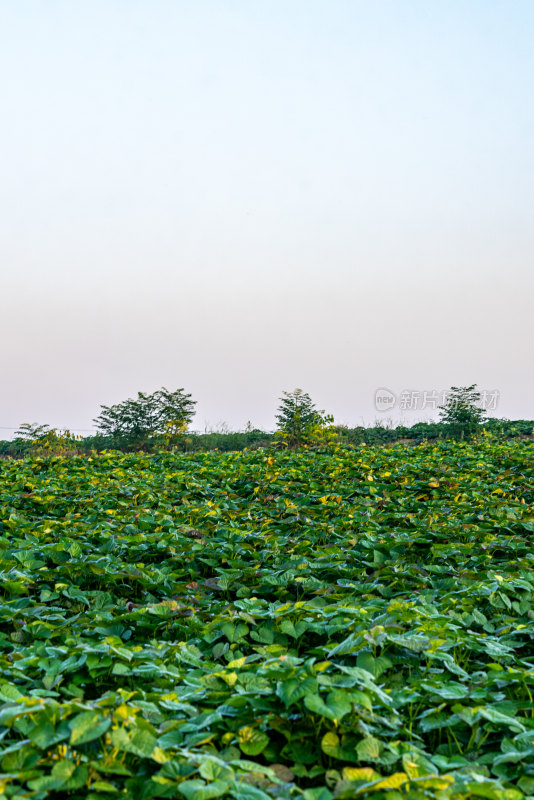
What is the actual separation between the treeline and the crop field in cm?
716

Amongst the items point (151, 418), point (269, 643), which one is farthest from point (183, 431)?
point (269, 643)

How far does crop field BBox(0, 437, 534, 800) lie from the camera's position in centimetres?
204

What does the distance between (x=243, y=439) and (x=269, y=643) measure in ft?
40.9

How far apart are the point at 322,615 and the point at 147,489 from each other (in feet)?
14.7

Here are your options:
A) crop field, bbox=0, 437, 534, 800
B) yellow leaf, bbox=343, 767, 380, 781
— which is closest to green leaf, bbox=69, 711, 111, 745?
crop field, bbox=0, 437, 534, 800

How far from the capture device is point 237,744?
228cm

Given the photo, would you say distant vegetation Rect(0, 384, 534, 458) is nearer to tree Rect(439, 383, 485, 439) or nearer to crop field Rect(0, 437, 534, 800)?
tree Rect(439, 383, 485, 439)

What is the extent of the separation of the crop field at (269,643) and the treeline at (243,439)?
23.5 ft

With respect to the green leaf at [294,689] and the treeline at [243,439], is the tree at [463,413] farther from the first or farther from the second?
the green leaf at [294,689]

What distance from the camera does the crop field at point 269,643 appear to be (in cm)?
204

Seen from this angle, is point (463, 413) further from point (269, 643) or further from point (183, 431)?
point (269, 643)

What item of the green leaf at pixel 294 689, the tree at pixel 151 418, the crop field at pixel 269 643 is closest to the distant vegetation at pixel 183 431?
the tree at pixel 151 418

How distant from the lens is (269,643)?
3348 millimetres

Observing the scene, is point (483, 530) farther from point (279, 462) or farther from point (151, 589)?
point (279, 462)
